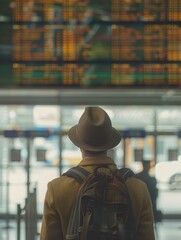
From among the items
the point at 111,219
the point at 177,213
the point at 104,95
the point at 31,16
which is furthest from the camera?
the point at 177,213

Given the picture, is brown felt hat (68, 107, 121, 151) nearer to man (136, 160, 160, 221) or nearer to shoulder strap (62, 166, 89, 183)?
shoulder strap (62, 166, 89, 183)

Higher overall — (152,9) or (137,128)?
(152,9)

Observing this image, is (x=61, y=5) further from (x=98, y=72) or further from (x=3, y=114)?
(x=3, y=114)

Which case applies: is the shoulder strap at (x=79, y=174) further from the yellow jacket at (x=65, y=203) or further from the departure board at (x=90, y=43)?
the departure board at (x=90, y=43)

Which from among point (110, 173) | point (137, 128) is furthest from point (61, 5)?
point (137, 128)

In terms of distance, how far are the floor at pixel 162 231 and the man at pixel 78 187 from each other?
6.42 meters

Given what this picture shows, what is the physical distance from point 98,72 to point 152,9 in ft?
1.73

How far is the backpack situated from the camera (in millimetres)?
2016

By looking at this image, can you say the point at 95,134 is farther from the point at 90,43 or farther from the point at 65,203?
the point at 90,43

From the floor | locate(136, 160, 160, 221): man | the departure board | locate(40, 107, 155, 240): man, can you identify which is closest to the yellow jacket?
locate(40, 107, 155, 240): man

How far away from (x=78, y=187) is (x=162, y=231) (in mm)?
7703

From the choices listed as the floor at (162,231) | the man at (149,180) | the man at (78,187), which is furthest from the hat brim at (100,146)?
the floor at (162,231)

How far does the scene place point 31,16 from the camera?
12.8ft

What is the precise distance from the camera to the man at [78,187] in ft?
7.10
